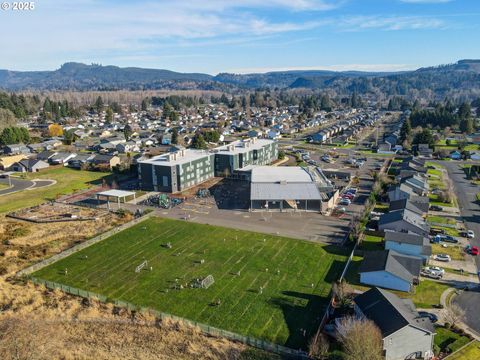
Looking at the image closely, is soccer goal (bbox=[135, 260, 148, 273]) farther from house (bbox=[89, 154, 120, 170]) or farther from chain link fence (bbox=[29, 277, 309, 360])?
house (bbox=[89, 154, 120, 170])

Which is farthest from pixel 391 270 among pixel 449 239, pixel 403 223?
→ pixel 449 239

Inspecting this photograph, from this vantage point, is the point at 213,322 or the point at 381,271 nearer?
the point at 213,322

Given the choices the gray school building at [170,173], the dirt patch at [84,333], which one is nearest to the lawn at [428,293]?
the dirt patch at [84,333]

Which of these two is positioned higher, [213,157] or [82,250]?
[213,157]

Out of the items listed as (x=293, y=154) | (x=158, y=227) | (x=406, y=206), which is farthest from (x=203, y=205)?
(x=293, y=154)

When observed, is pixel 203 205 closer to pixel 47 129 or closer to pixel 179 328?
pixel 179 328
